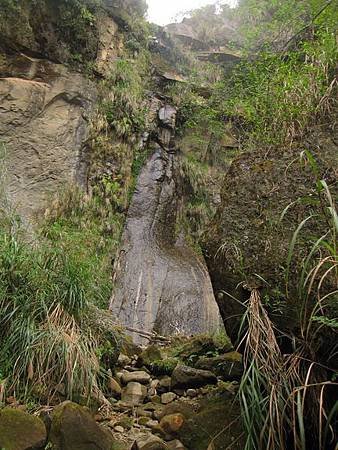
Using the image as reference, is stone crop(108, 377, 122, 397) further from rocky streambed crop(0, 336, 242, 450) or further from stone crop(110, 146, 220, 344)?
stone crop(110, 146, 220, 344)

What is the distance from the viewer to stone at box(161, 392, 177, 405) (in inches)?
150

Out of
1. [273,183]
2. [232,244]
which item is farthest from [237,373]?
[273,183]

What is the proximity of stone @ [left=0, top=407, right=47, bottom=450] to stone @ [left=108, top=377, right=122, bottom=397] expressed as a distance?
1315 mm

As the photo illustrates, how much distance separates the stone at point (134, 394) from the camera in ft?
12.6

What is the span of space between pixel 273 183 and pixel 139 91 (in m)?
8.70

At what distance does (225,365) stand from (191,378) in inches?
15.2

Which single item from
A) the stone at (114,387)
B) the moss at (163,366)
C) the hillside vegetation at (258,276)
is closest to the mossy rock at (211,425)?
the hillside vegetation at (258,276)

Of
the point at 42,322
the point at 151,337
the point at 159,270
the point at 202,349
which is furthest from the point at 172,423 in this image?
the point at 159,270

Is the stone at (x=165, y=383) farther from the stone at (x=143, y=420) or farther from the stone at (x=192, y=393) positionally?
the stone at (x=143, y=420)

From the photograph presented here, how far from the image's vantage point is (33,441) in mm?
2518

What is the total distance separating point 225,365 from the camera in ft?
13.6

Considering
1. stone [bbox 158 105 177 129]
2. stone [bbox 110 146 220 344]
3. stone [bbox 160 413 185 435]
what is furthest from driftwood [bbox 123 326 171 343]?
stone [bbox 158 105 177 129]

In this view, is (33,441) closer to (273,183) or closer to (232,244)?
(232,244)

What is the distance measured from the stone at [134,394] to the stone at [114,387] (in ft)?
0.14
